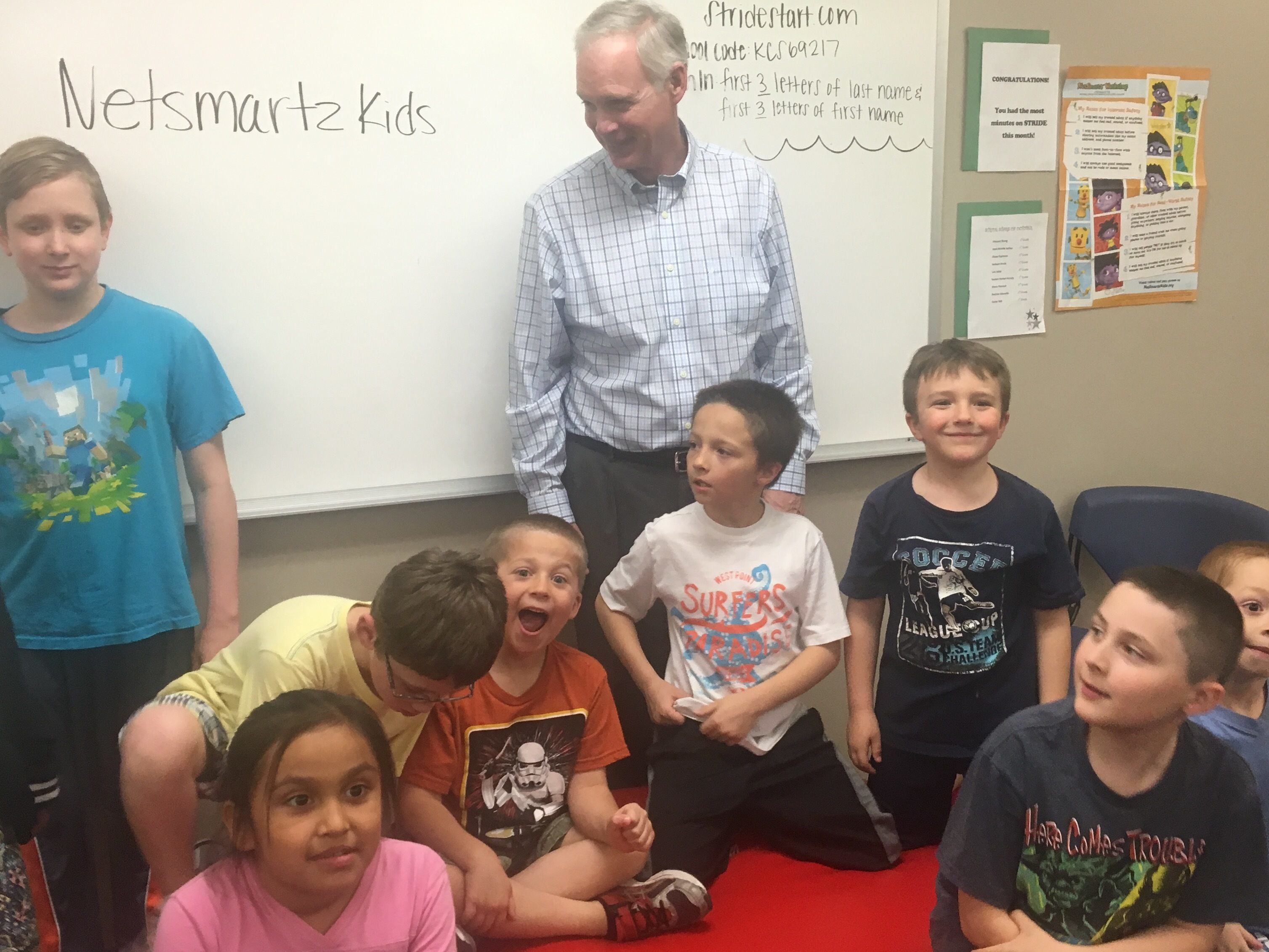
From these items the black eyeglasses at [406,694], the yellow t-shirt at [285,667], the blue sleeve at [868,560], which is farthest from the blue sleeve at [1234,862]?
the yellow t-shirt at [285,667]

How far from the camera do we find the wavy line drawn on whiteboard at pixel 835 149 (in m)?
2.19

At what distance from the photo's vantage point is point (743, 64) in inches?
84.1

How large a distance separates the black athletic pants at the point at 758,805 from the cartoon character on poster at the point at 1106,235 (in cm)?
156

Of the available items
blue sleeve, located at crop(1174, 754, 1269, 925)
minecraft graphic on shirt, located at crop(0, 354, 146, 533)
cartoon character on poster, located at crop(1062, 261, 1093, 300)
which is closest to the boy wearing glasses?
minecraft graphic on shirt, located at crop(0, 354, 146, 533)

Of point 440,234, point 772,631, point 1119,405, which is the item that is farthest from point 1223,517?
point 440,234

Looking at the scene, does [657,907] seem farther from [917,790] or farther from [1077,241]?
[1077,241]

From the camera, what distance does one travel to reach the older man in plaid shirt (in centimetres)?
194

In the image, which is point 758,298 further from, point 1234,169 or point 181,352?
point 1234,169

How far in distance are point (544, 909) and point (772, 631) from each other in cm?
63

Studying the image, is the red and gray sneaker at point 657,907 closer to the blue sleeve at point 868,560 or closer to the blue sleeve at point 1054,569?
the blue sleeve at point 868,560

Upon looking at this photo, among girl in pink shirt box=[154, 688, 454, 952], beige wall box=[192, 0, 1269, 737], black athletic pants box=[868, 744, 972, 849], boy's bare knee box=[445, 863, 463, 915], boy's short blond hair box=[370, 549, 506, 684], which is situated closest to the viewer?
girl in pink shirt box=[154, 688, 454, 952]

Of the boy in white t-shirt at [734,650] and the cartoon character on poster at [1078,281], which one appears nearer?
the boy in white t-shirt at [734,650]

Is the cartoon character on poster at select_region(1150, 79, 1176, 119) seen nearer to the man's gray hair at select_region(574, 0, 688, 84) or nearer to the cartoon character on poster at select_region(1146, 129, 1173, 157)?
the cartoon character on poster at select_region(1146, 129, 1173, 157)

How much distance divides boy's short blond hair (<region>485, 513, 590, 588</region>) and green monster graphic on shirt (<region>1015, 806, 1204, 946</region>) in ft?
2.66
